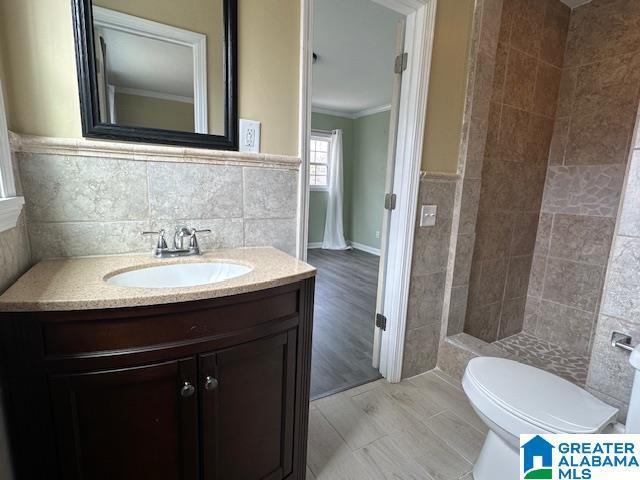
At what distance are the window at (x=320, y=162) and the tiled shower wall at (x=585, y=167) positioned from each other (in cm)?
387

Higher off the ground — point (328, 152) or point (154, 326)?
point (328, 152)

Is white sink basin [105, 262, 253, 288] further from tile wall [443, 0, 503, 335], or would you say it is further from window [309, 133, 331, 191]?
window [309, 133, 331, 191]

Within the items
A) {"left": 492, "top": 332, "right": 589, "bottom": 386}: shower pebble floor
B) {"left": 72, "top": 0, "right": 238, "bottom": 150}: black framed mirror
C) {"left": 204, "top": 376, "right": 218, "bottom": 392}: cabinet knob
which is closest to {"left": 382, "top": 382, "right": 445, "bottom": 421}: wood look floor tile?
{"left": 492, "top": 332, "right": 589, "bottom": 386}: shower pebble floor

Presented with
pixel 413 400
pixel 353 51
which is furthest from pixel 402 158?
pixel 353 51

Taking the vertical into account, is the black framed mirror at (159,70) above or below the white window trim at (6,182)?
above

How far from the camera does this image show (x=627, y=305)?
1284mm

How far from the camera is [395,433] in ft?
5.06

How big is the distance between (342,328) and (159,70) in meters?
2.13

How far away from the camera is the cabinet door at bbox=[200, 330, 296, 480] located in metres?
0.91

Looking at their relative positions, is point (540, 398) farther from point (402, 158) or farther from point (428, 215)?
point (402, 158)

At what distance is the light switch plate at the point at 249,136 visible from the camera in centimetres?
130

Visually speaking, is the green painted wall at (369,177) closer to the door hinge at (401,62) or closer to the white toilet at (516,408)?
the door hinge at (401,62)

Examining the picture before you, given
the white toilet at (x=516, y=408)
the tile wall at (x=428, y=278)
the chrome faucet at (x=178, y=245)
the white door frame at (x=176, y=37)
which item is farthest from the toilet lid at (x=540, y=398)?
the white door frame at (x=176, y=37)

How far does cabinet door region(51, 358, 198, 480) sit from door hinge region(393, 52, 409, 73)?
1.72 m
